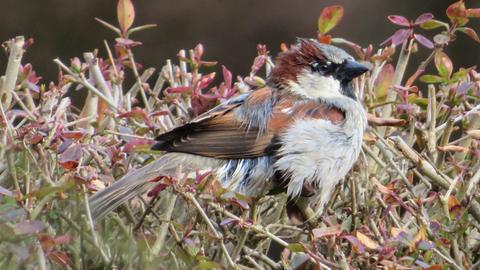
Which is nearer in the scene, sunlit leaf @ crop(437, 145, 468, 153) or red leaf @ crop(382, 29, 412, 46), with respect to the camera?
sunlit leaf @ crop(437, 145, 468, 153)

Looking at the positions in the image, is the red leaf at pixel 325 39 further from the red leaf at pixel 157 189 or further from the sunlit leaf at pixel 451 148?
the red leaf at pixel 157 189

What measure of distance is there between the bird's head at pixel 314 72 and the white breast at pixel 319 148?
0.45 ft

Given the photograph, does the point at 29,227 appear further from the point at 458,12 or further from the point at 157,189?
the point at 458,12

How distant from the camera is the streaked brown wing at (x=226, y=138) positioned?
2.64 meters

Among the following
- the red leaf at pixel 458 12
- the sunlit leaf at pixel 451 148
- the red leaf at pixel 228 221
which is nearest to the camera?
the red leaf at pixel 228 221

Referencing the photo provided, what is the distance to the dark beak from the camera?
8.79 feet

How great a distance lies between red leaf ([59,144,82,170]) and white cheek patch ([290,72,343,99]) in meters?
0.96

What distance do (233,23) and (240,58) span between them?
199mm

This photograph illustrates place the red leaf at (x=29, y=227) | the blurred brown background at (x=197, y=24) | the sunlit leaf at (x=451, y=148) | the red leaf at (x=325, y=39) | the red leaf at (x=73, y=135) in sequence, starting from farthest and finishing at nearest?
the blurred brown background at (x=197, y=24), the red leaf at (x=325, y=39), the sunlit leaf at (x=451, y=148), the red leaf at (x=73, y=135), the red leaf at (x=29, y=227)

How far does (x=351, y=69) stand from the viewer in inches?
109

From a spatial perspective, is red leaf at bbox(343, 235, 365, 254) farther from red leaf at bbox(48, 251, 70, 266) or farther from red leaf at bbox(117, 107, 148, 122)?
red leaf at bbox(117, 107, 148, 122)

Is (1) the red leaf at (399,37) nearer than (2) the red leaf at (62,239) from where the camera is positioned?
No

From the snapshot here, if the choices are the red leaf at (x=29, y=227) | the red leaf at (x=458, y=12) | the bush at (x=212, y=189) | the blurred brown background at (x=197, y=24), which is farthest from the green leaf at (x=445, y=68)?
the blurred brown background at (x=197, y=24)

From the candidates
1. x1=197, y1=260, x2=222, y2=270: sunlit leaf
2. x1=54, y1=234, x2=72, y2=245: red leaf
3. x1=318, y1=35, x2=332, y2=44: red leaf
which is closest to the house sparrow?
x1=318, y1=35, x2=332, y2=44: red leaf
